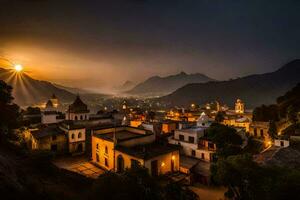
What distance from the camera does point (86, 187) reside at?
56.7ft

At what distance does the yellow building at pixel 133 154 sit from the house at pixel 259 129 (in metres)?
33.3

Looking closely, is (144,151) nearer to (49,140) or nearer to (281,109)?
(49,140)

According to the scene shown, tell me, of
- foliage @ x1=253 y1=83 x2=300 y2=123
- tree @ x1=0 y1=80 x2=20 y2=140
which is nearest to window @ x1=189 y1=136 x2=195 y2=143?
foliage @ x1=253 y1=83 x2=300 y2=123

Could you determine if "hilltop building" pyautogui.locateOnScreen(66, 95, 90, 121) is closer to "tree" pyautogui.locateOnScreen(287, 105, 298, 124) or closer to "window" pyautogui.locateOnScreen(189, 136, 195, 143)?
"window" pyautogui.locateOnScreen(189, 136, 195, 143)

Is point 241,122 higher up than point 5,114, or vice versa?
point 5,114

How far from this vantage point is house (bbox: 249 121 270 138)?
49.6 m

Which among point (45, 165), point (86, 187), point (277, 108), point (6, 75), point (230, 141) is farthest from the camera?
point (6, 75)

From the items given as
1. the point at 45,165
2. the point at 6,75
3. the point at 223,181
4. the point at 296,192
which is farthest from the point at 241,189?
the point at 6,75

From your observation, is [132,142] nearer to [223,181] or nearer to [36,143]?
[223,181]

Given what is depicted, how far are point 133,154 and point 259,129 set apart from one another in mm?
41239

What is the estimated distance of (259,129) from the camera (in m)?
51.0

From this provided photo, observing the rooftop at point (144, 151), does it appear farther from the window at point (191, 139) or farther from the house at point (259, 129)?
the house at point (259, 129)

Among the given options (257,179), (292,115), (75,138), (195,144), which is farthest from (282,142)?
(75,138)

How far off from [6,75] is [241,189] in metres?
229
